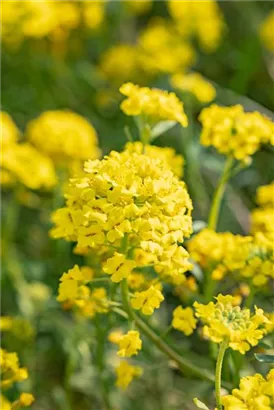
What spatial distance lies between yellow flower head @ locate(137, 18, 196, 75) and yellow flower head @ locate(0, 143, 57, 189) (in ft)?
2.46

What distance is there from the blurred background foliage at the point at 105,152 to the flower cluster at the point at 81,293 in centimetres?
9

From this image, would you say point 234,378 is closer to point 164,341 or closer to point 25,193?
point 164,341

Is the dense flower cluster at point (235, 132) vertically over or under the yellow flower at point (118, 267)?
over

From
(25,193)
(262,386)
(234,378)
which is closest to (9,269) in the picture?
(25,193)

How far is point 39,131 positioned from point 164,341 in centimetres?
79

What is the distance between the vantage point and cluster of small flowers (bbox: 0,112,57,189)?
1853 millimetres

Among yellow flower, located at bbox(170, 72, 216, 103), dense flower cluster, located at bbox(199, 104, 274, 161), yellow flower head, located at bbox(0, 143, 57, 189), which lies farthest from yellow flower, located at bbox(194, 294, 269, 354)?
yellow flower, located at bbox(170, 72, 216, 103)

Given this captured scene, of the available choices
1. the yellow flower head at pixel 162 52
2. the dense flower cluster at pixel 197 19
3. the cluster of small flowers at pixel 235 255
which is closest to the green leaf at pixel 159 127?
the cluster of small flowers at pixel 235 255

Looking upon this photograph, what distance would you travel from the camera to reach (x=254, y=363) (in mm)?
1793

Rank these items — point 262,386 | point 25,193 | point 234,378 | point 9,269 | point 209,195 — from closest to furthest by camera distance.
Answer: point 262,386, point 234,378, point 9,269, point 25,193, point 209,195

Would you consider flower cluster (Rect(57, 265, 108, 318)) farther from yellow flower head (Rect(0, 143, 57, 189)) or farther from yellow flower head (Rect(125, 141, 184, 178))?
yellow flower head (Rect(0, 143, 57, 189))

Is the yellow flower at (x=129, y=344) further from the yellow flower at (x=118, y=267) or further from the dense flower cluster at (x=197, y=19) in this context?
the dense flower cluster at (x=197, y=19)

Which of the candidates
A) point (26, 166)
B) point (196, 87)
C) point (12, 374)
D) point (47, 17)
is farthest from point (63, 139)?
point (12, 374)

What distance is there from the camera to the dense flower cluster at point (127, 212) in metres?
1.17
